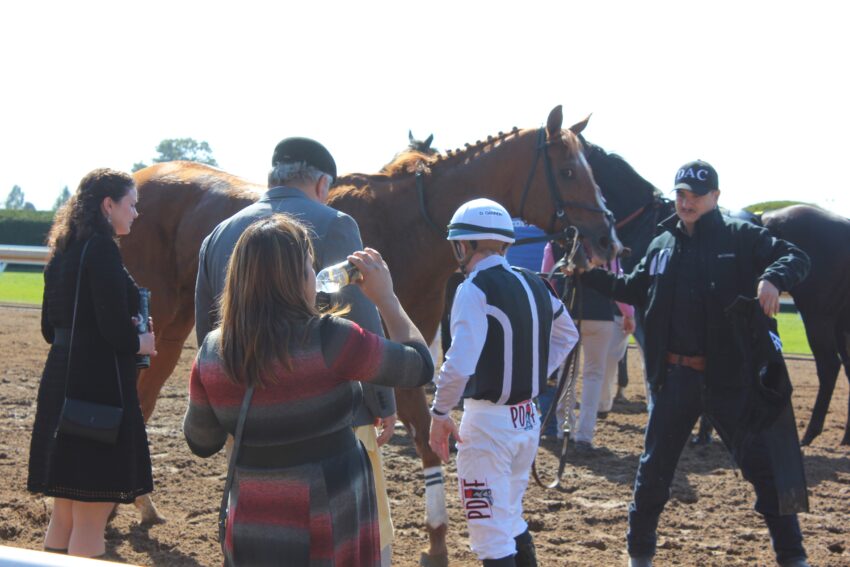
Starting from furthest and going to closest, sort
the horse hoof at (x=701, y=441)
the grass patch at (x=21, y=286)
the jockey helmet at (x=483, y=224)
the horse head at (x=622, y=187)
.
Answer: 1. the grass patch at (x=21, y=286)
2. the horse head at (x=622, y=187)
3. the horse hoof at (x=701, y=441)
4. the jockey helmet at (x=483, y=224)

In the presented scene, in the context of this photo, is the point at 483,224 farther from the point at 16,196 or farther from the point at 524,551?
the point at 16,196

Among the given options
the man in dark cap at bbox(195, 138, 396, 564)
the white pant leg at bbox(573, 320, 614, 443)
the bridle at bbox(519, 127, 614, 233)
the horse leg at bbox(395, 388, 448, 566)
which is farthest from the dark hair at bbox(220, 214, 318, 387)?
the white pant leg at bbox(573, 320, 614, 443)

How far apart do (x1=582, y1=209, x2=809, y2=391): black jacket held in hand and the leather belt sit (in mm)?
34

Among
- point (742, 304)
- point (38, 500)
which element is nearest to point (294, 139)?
point (742, 304)

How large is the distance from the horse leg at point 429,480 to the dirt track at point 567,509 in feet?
0.70

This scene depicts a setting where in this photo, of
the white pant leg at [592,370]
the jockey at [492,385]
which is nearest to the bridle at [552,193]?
the jockey at [492,385]

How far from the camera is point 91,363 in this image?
3.87 meters

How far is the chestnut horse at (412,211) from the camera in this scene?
505cm

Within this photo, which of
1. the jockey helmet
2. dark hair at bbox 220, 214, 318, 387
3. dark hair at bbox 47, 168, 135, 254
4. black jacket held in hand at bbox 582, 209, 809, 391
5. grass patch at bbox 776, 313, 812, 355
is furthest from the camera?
grass patch at bbox 776, 313, 812, 355

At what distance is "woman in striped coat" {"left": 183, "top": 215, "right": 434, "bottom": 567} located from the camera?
8.23 ft

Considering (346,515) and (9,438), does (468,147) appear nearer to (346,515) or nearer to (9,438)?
(346,515)

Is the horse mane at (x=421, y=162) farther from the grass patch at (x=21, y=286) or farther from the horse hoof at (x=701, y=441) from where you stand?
the grass patch at (x=21, y=286)

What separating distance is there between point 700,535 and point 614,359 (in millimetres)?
3434

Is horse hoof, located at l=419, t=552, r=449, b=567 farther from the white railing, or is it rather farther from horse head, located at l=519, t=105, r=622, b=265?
the white railing
